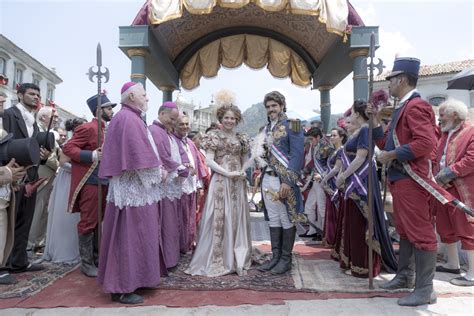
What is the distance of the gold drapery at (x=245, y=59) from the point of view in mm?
8148

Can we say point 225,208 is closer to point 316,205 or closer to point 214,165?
point 214,165

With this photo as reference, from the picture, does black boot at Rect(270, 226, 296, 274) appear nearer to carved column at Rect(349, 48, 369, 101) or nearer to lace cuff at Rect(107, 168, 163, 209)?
lace cuff at Rect(107, 168, 163, 209)

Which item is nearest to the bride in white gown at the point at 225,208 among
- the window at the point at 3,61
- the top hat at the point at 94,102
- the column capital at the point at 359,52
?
the top hat at the point at 94,102

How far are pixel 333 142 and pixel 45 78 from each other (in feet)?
132

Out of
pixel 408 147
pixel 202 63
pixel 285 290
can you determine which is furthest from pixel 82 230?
pixel 202 63

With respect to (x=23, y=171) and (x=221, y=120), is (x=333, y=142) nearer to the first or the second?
(x=221, y=120)

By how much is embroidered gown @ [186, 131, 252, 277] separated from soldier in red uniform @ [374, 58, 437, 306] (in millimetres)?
1687

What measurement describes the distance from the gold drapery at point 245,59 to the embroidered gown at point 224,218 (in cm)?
443

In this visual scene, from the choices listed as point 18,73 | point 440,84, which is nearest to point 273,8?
point 440,84

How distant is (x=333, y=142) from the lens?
5.54 meters

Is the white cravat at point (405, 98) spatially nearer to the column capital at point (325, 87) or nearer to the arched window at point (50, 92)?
the column capital at point (325, 87)

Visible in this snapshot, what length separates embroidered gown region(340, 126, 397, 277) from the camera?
3.88 meters

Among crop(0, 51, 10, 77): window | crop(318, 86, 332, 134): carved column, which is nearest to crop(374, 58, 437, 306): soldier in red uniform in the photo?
crop(318, 86, 332, 134): carved column

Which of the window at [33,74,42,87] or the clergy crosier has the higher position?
the window at [33,74,42,87]
